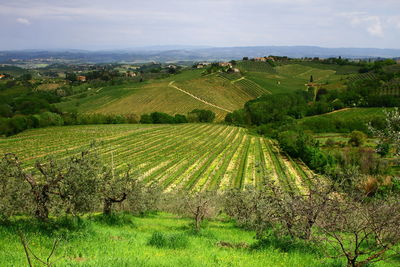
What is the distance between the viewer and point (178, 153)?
213 feet

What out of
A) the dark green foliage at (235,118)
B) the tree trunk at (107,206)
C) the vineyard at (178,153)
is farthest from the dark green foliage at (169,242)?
the dark green foliage at (235,118)

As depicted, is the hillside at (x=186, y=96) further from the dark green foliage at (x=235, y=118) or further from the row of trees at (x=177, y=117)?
the row of trees at (x=177, y=117)

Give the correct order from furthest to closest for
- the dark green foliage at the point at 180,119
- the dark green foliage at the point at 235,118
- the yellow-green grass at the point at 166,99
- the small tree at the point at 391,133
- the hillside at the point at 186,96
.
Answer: the hillside at the point at 186,96 < the yellow-green grass at the point at 166,99 < the dark green foliage at the point at 235,118 < the dark green foliage at the point at 180,119 < the small tree at the point at 391,133

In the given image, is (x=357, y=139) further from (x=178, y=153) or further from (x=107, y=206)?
(x=107, y=206)

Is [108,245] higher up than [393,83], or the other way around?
[393,83]

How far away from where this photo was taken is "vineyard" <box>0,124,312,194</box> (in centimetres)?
4922

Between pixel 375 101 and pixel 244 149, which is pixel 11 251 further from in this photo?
pixel 375 101

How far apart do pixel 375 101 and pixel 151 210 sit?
122212mm

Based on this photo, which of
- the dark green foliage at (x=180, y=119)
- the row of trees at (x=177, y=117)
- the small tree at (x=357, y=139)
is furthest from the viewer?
the dark green foliage at (x=180, y=119)

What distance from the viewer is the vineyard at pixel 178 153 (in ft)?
161

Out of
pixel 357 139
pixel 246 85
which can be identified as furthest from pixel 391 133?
pixel 246 85

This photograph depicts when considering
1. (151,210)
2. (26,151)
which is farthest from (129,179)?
(26,151)

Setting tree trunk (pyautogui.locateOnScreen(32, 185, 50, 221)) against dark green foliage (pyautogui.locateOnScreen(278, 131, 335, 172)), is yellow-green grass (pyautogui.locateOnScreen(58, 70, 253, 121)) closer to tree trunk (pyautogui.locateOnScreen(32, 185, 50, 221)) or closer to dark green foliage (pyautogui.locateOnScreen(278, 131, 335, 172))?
dark green foliage (pyautogui.locateOnScreen(278, 131, 335, 172))

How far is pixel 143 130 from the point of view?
88438 millimetres
